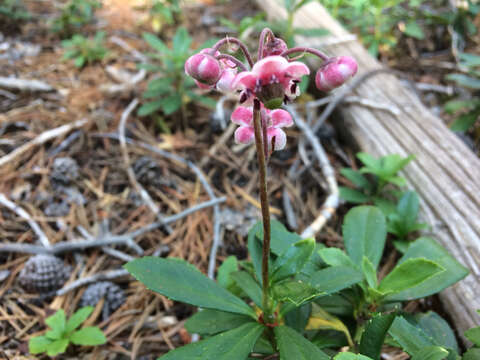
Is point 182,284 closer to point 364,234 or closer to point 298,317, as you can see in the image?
point 298,317

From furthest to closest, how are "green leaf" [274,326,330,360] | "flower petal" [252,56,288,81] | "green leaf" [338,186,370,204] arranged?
1. "green leaf" [338,186,370,204]
2. "green leaf" [274,326,330,360]
3. "flower petal" [252,56,288,81]

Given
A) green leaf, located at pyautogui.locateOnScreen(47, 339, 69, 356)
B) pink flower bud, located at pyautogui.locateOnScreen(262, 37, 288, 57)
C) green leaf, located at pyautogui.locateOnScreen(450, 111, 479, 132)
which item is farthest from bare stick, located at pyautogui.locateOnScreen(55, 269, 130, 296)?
green leaf, located at pyautogui.locateOnScreen(450, 111, 479, 132)

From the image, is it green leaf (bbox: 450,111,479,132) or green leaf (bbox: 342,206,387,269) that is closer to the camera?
green leaf (bbox: 342,206,387,269)

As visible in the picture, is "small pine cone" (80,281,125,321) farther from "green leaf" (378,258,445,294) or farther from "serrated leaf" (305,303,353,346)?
"green leaf" (378,258,445,294)

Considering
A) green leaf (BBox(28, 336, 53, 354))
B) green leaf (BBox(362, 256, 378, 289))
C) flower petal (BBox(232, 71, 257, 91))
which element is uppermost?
flower petal (BBox(232, 71, 257, 91))

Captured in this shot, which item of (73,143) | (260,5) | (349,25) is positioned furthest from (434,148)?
(260,5)
